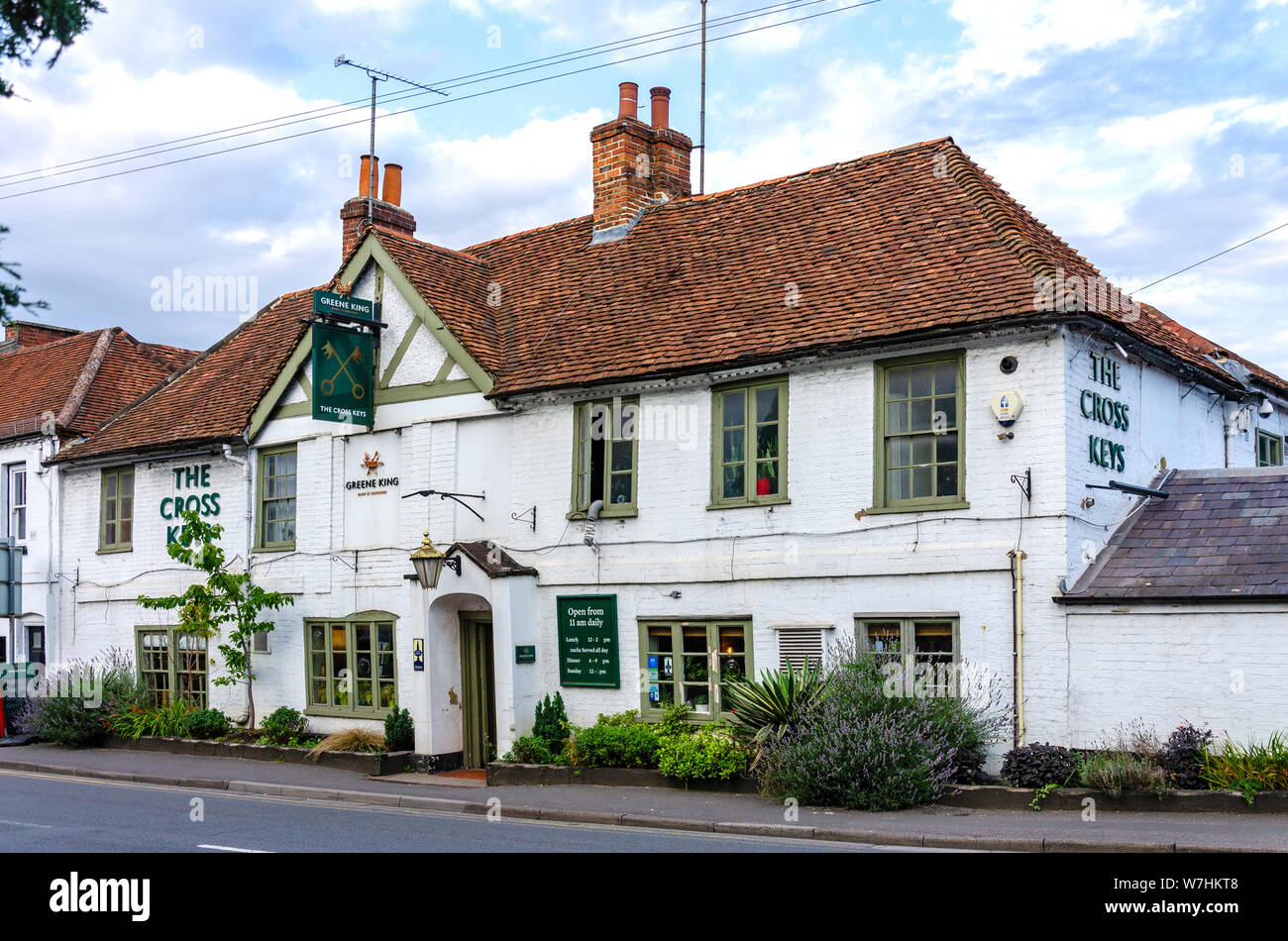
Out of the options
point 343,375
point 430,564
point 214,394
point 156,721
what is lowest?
point 156,721

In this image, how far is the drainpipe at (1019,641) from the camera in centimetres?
1469

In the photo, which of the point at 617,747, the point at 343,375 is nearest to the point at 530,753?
the point at 617,747

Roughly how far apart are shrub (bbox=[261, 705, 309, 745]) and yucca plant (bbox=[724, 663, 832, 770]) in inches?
345

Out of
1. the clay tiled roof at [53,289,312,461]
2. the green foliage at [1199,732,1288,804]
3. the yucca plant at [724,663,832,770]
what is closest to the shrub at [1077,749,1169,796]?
the green foliage at [1199,732,1288,804]

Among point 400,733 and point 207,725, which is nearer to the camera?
point 400,733

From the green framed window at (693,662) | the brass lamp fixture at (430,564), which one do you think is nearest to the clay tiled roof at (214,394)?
the brass lamp fixture at (430,564)

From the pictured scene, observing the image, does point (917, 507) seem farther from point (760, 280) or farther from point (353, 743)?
point (353, 743)

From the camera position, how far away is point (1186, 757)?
13.5m

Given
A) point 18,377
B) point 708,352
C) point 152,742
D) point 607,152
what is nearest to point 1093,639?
point 708,352

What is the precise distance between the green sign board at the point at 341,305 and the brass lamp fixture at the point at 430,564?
395 cm

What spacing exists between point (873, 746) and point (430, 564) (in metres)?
7.61

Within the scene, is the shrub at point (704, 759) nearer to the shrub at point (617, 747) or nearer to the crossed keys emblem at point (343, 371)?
the shrub at point (617, 747)

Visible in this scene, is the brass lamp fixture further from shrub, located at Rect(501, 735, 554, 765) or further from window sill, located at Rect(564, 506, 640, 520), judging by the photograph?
shrub, located at Rect(501, 735, 554, 765)

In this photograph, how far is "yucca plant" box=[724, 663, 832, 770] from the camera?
15.5 meters
